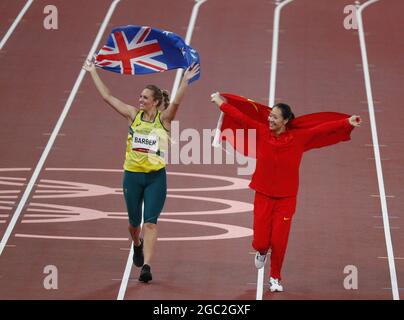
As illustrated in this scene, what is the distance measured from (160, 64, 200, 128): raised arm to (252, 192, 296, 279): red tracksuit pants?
1.12 metres

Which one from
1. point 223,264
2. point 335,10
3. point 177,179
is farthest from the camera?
point 335,10

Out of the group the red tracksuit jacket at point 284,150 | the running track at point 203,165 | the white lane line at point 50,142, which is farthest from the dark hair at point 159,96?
the white lane line at point 50,142

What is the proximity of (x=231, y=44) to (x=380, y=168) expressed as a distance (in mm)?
4677

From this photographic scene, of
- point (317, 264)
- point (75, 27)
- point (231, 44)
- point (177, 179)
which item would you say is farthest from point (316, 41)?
point (317, 264)

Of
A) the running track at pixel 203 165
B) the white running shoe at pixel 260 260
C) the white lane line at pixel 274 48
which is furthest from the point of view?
the white lane line at pixel 274 48

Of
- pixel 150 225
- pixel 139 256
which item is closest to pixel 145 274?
pixel 139 256

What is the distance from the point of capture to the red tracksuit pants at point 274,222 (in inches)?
451

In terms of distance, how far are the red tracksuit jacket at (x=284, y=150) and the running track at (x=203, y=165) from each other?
3.32 feet

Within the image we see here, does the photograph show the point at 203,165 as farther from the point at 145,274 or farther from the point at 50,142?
the point at 145,274

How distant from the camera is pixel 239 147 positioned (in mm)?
11727

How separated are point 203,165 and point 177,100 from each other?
3.84 metres

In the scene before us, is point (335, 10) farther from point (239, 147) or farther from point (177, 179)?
point (239, 147)

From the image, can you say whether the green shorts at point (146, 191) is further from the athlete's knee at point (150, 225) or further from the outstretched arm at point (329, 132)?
the outstretched arm at point (329, 132)

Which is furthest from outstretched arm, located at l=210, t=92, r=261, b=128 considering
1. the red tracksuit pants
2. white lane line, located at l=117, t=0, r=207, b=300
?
white lane line, located at l=117, t=0, r=207, b=300
